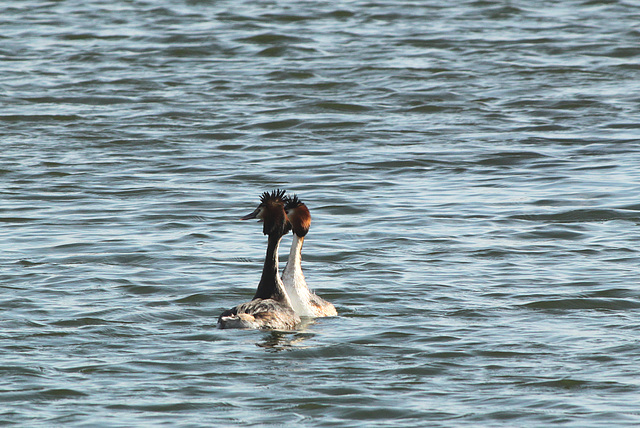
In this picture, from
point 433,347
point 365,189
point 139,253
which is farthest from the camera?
point 365,189

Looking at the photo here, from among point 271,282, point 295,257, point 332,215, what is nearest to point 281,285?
point 271,282

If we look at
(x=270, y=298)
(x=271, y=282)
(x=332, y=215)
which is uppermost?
(x=271, y=282)

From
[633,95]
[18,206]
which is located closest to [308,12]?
[633,95]

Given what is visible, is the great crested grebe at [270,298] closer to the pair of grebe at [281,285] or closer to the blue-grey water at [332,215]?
the pair of grebe at [281,285]

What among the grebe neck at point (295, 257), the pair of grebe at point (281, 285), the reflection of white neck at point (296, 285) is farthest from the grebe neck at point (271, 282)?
the grebe neck at point (295, 257)

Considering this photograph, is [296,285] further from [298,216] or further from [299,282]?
[298,216]

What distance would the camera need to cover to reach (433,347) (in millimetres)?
9578

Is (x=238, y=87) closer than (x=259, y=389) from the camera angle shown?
No

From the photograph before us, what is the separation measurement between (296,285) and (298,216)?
2.10 feet

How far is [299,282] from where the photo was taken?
35.0 ft

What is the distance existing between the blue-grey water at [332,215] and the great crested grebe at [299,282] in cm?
15

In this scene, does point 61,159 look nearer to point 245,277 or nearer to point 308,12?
point 245,277

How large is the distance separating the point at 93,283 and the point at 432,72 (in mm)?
13521

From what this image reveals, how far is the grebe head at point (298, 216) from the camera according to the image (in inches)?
426
